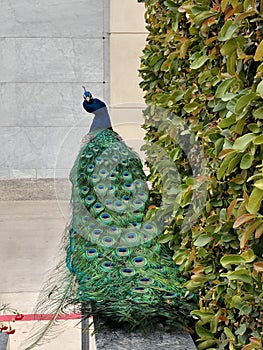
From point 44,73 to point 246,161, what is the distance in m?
6.81

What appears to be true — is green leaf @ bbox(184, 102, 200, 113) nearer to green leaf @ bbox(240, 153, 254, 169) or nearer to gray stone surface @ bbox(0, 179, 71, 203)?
→ green leaf @ bbox(240, 153, 254, 169)

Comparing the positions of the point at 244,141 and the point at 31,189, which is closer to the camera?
the point at 244,141

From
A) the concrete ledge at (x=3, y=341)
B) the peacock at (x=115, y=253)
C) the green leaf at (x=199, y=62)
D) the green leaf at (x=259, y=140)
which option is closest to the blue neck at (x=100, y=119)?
the peacock at (x=115, y=253)

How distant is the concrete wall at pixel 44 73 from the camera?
841cm

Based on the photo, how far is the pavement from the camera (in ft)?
15.1

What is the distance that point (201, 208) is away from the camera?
2525mm

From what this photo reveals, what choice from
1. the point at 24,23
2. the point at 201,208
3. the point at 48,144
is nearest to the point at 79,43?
the point at 24,23

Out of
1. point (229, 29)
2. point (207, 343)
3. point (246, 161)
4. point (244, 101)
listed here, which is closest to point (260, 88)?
point (244, 101)

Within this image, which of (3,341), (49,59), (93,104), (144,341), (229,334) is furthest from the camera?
(49,59)

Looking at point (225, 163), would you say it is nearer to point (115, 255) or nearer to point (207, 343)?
point (207, 343)

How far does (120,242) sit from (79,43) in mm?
5677

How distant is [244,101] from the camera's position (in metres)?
1.81

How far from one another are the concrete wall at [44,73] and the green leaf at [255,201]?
22.0 feet

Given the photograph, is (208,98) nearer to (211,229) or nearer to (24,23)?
(211,229)
